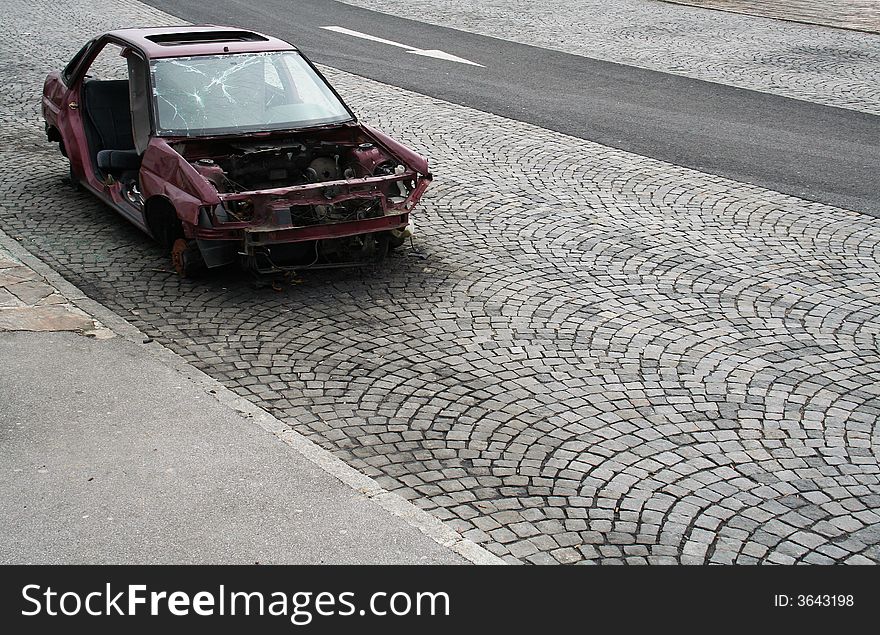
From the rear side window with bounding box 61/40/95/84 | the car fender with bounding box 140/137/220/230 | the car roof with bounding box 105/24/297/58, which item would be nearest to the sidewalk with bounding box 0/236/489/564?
the car fender with bounding box 140/137/220/230

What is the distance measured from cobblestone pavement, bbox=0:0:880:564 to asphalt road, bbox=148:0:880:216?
119cm

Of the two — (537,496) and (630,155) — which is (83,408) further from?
(630,155)

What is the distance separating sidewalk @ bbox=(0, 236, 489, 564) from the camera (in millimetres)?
5191

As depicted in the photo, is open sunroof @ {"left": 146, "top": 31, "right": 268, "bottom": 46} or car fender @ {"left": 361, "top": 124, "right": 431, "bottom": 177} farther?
open sunroof @ {"left": 146, "top": 31, "right": 268, "bottom": 46}

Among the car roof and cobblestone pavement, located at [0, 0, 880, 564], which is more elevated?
the car roof

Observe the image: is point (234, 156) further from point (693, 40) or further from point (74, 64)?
point (693, 40)

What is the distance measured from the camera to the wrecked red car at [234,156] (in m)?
8.16

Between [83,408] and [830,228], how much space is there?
7072mm

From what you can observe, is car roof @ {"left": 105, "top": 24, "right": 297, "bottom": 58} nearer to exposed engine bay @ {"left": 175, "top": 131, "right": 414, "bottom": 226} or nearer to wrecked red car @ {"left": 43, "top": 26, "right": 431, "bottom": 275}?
wrecked red car @ {"left": 43, "top": 26, "right": 431, "bottom": 275}

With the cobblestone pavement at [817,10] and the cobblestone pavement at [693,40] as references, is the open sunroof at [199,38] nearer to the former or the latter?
the cobblestone pavement at [693,40]

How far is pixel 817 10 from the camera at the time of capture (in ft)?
79.7

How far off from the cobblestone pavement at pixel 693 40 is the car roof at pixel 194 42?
29.9 ft

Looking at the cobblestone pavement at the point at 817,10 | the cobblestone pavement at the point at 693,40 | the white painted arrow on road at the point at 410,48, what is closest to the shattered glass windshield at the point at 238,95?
the white painted arrow on road at the point at 410,48
